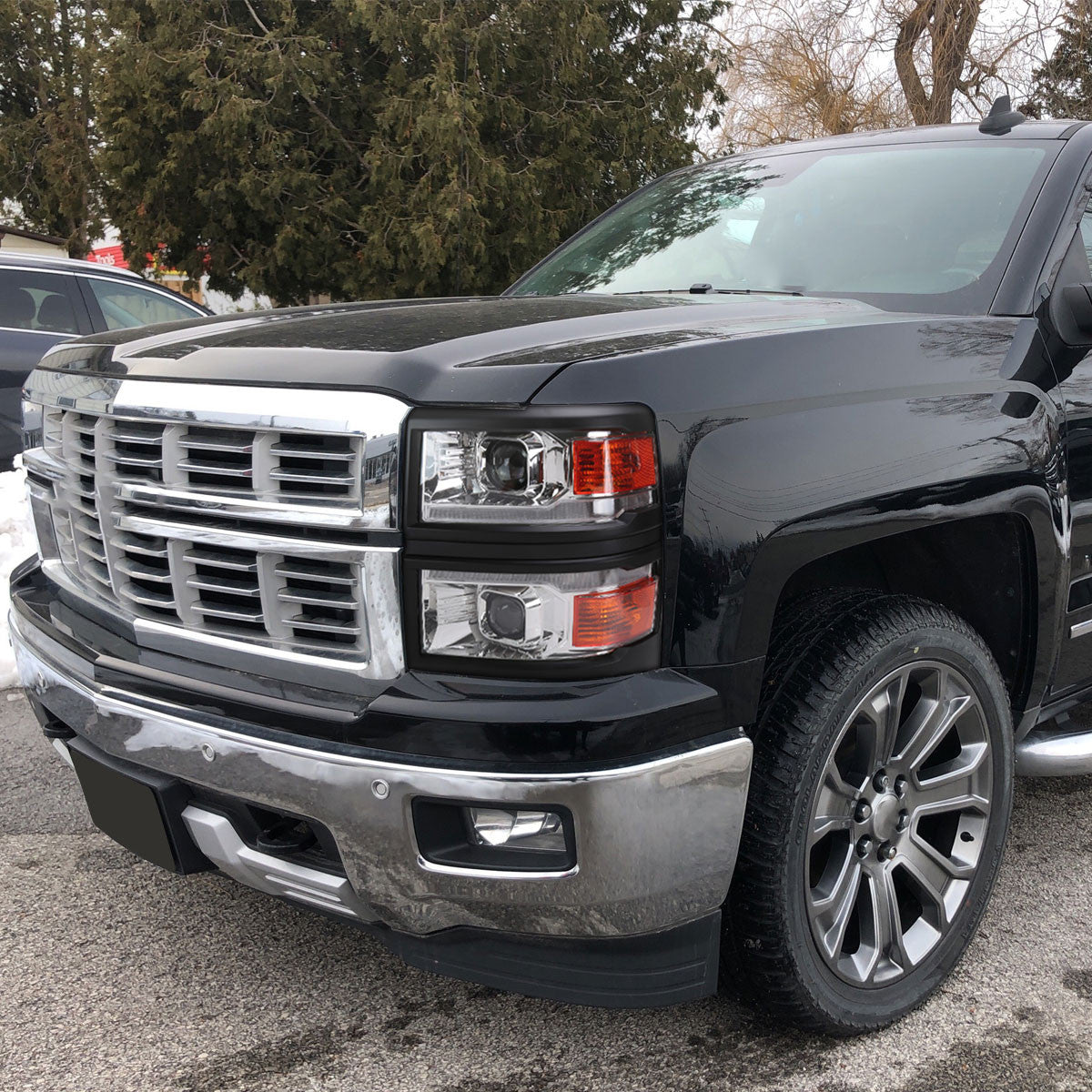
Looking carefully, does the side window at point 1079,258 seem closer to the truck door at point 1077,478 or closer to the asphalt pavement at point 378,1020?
the truck door at point 1077,478

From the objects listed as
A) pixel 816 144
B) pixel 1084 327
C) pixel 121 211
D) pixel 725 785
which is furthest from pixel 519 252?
→ pixel 725 785

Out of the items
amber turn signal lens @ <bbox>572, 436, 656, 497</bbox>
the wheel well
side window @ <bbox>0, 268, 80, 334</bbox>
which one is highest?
amber turn signal lens @ <bbox>572, 436, 656, 497</bbox>

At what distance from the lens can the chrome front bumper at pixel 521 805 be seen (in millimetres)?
1869

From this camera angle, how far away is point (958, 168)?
3.20m

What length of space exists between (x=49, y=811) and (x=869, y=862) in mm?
2418

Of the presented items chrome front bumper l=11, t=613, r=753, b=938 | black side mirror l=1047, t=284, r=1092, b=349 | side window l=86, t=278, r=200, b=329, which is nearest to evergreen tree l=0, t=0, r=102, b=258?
side window l=86, t=278, r=200, b=329

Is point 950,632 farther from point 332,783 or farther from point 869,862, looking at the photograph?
point 332,783

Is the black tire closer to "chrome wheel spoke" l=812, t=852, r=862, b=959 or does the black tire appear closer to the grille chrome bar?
"chrome wheel spoke" l=812, t=852, r=862, b=959

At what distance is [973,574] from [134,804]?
186 cm

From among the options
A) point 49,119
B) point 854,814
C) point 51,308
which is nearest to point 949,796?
point 854,814

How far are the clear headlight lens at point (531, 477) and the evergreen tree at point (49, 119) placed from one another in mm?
18082

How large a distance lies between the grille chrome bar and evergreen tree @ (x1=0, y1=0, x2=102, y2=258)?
57.4ft

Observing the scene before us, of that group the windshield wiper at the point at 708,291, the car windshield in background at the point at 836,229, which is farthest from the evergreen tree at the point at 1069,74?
the windshield wiper at the point at 708,291

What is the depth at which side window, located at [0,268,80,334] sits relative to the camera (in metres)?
7.52
